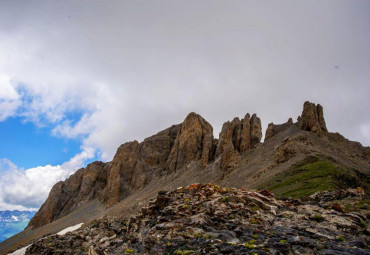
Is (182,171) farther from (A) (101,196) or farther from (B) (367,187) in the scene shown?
(B) (367,187)

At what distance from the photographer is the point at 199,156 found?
136 meters

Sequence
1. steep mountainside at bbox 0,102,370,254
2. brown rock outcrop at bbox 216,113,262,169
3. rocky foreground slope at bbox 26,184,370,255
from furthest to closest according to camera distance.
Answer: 1. brown rock outcrop at bbox 216,113,262,169
2. steep mountainside at bbox 0,102,370,254
3. rocky foreground slope at bbox 26,184,370,255

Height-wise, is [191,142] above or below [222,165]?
above

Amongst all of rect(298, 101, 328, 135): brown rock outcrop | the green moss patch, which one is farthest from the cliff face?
the green moss patch

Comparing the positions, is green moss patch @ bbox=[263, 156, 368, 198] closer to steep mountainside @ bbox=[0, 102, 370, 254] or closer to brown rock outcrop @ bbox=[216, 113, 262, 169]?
steep mountainside @ bbox=[0, 102, 370, 254]

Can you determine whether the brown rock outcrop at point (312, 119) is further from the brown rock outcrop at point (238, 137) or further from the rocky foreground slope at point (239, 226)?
the rocky foreground slope at point (239, 226)

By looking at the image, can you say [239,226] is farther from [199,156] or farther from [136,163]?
[136,163]

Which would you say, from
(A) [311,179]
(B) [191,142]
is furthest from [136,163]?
(A) [311,179]

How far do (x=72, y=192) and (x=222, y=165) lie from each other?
397 ft

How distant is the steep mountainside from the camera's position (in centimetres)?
6575

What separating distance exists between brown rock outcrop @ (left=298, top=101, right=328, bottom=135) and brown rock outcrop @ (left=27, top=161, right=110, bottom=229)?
128418mm

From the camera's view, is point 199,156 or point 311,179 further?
point 199,156

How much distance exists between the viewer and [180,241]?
68.6 ft

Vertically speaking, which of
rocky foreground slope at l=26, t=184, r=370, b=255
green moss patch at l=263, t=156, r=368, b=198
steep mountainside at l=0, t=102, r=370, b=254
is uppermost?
steep mountainside at l=0, t=102, r=370, b=254
